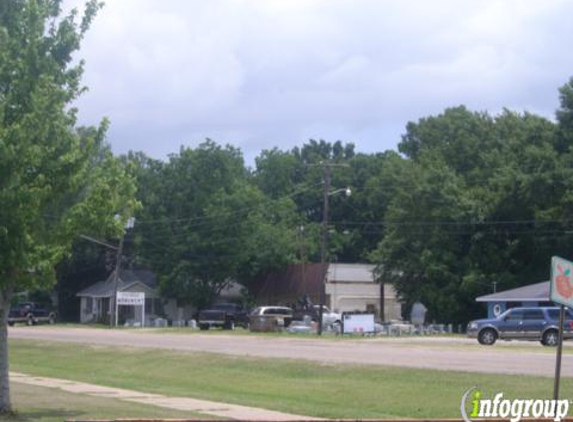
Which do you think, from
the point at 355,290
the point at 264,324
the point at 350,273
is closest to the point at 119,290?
the point at 350,273

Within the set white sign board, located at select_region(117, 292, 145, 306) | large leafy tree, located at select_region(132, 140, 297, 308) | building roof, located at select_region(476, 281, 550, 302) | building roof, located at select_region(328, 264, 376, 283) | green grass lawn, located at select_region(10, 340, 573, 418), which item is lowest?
green grass lawn, located at select_region(10, 340, 573, 418)

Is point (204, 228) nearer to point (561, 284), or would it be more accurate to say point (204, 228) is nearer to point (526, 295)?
point (526, 295)

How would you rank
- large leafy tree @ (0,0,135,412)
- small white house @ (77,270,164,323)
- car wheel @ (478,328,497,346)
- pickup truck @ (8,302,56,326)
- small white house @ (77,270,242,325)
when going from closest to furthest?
large leafy tree @ (0,0,135,412)
car wheel @ (478,328,497,346)
pickup truck @ (8,302,56,326)
small white house @ (77,270,242,325)
small white house @ (77,270,164,323)

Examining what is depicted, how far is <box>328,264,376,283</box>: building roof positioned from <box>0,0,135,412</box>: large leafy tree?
6566cm

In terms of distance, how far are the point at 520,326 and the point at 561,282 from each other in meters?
33.2

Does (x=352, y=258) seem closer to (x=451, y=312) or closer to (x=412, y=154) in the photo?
(x=412, y=154)

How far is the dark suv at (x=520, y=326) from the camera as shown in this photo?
4506cm

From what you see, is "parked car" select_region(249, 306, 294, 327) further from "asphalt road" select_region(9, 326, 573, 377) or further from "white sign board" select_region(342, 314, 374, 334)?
"asphalt road" select_region(9, 326, 573, 377)

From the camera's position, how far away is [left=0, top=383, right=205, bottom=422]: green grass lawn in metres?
17.0

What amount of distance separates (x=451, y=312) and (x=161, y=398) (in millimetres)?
52356

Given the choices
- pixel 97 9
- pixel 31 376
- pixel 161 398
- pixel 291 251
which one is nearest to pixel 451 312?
pixel 291 251

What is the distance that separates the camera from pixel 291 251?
283 feet

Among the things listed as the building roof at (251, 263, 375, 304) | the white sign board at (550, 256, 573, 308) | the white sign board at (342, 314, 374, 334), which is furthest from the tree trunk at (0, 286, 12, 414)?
the building roof at (251, 263, 375, 304)

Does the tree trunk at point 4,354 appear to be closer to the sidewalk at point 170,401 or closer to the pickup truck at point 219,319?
the sidewalk at point 170,401
